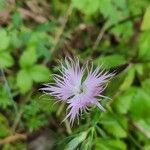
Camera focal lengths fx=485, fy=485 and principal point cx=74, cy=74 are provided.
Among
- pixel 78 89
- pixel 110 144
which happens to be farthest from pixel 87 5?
pixel 78 89

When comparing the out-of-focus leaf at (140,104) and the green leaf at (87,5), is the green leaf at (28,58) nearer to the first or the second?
the green leaf at (87,5)

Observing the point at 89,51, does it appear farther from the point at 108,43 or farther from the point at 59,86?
the point at 59,86

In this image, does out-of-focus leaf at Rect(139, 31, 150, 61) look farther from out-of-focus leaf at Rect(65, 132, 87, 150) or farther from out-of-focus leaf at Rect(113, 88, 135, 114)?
out-of-focus leaf at Rect(65, 132, 87, 150)

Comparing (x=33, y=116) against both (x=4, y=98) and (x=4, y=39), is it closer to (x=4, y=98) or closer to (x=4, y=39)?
(x=4, y=98)

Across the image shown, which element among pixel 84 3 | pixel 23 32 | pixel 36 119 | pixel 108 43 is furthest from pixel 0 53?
pixel 108 43

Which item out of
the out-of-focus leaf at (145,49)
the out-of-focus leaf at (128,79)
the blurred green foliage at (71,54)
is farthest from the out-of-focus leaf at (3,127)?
the out-of-focus leaf at (145,49)

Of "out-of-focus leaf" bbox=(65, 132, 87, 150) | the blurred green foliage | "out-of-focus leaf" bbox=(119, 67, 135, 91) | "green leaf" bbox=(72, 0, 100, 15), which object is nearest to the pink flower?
"out-of-focus leaf" bbox=(65, 132, 87, 150)
